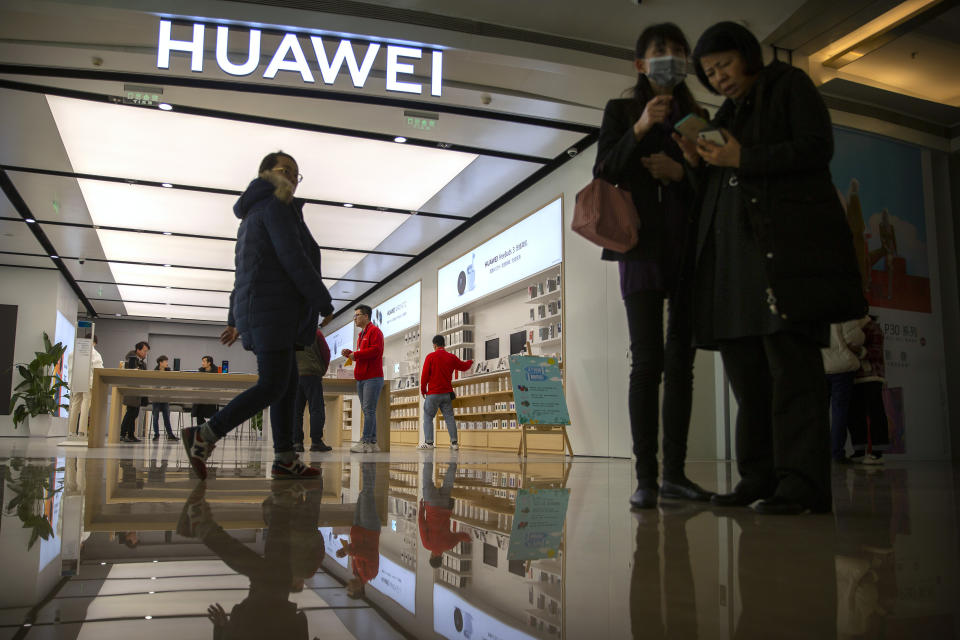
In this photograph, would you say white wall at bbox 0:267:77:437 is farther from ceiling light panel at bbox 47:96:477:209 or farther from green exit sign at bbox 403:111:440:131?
green exit sign at bbox 403:111:440:131

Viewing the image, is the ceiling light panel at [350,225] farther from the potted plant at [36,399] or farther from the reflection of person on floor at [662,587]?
the reflection of person on floor at [662,587]

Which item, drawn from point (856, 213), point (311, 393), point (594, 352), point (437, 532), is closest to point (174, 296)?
point (311, 393)

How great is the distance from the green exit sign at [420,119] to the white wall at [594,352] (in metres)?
1.86

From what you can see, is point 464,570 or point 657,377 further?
point 657,377

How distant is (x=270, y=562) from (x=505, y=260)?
8.86 metres

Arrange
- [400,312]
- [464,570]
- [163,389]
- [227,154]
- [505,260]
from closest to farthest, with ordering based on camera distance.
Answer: [464,570], [163,389], [227,154], [505,260], [400,312]

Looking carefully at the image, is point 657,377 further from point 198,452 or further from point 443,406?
point 443,406

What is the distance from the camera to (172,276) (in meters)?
15.1

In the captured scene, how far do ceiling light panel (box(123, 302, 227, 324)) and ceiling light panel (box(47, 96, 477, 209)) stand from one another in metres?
10.9

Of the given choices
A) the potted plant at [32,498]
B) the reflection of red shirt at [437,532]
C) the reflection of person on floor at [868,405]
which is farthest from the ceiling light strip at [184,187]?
the reflection of red shirt at [437,532]

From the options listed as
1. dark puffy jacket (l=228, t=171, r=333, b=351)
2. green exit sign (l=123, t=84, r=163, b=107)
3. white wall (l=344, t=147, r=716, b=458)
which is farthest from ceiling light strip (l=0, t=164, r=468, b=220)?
dark puffy jacket (l=228, t=171, r=333, b=351)

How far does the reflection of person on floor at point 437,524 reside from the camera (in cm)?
110

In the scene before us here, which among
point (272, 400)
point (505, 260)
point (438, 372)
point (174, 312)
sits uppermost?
point (174, 312)

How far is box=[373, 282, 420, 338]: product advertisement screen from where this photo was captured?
13156 millimetres
